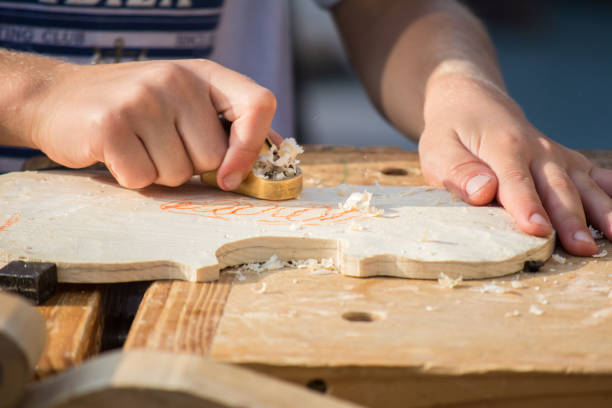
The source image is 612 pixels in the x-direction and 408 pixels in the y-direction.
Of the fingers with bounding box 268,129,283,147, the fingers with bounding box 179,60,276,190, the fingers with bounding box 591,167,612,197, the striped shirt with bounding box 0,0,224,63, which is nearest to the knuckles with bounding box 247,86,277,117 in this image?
the fingers with bounding box 179,60,276,190

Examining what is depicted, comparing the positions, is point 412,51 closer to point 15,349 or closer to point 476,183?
point 476,183

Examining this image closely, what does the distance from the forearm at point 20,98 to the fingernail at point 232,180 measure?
15.0 inches

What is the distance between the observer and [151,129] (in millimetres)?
1049

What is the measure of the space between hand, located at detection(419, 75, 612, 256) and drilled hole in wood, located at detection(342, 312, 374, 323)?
14.5 inches

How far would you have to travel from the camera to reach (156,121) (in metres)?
1.05

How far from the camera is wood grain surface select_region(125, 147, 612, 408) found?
0.65m

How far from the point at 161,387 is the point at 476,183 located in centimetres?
78

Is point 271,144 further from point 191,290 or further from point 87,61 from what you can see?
point 87,61

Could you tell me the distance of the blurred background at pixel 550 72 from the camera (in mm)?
4008

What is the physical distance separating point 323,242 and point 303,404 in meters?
0.46

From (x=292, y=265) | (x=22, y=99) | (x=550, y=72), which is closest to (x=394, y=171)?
(x=292, y=265)

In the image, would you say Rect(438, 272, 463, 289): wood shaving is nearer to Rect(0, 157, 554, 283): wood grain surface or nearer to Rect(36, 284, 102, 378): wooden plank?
Rect(0, 157, 554, 283): wood grain surface

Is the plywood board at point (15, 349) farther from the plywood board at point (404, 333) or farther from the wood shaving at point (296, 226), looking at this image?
the wood shaving at point (296, 226)

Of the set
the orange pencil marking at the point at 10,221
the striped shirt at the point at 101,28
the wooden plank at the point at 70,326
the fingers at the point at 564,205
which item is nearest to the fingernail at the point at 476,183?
the fingers at the point at 564,205
